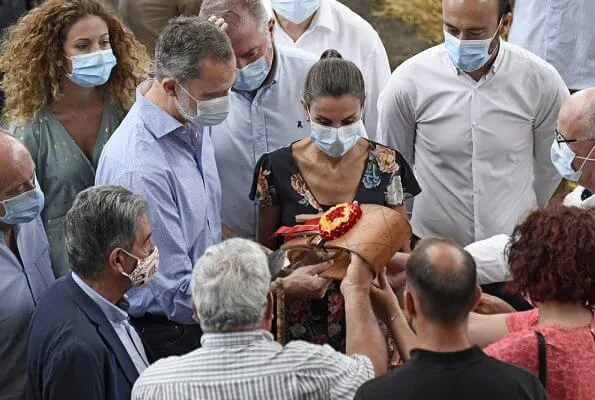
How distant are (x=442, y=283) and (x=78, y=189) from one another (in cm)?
244

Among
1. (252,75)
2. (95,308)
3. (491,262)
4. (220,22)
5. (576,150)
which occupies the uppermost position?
(220,22)

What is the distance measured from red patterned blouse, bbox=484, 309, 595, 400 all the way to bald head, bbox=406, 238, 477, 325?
385 mm

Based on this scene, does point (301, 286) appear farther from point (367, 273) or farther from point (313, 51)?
point (313, 51)

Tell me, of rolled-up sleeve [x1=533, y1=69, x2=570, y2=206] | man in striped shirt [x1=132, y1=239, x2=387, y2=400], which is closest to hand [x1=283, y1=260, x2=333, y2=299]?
man in striped shirt [x1=132, y1=239, x2=387, y2=400]

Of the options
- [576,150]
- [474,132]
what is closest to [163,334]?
[474,132]

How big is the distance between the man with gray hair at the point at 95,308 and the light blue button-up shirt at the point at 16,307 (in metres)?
0.41

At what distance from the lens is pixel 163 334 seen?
4.36 meters

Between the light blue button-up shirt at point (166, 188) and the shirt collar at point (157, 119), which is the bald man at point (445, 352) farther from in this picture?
the shirt collar at point (157, 119)

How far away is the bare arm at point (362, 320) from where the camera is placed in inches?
141

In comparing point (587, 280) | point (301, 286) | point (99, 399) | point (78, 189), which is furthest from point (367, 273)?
point (78, 189)

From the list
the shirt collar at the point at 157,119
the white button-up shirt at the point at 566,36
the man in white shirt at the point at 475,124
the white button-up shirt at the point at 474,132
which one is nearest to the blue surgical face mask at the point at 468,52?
the man in white shirt at the point at 475,124

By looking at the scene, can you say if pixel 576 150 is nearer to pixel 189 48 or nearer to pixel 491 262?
pixel 491 262

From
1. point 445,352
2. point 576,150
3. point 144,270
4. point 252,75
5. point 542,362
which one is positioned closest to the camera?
point 445,352

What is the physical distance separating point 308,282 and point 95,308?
2.59ft
